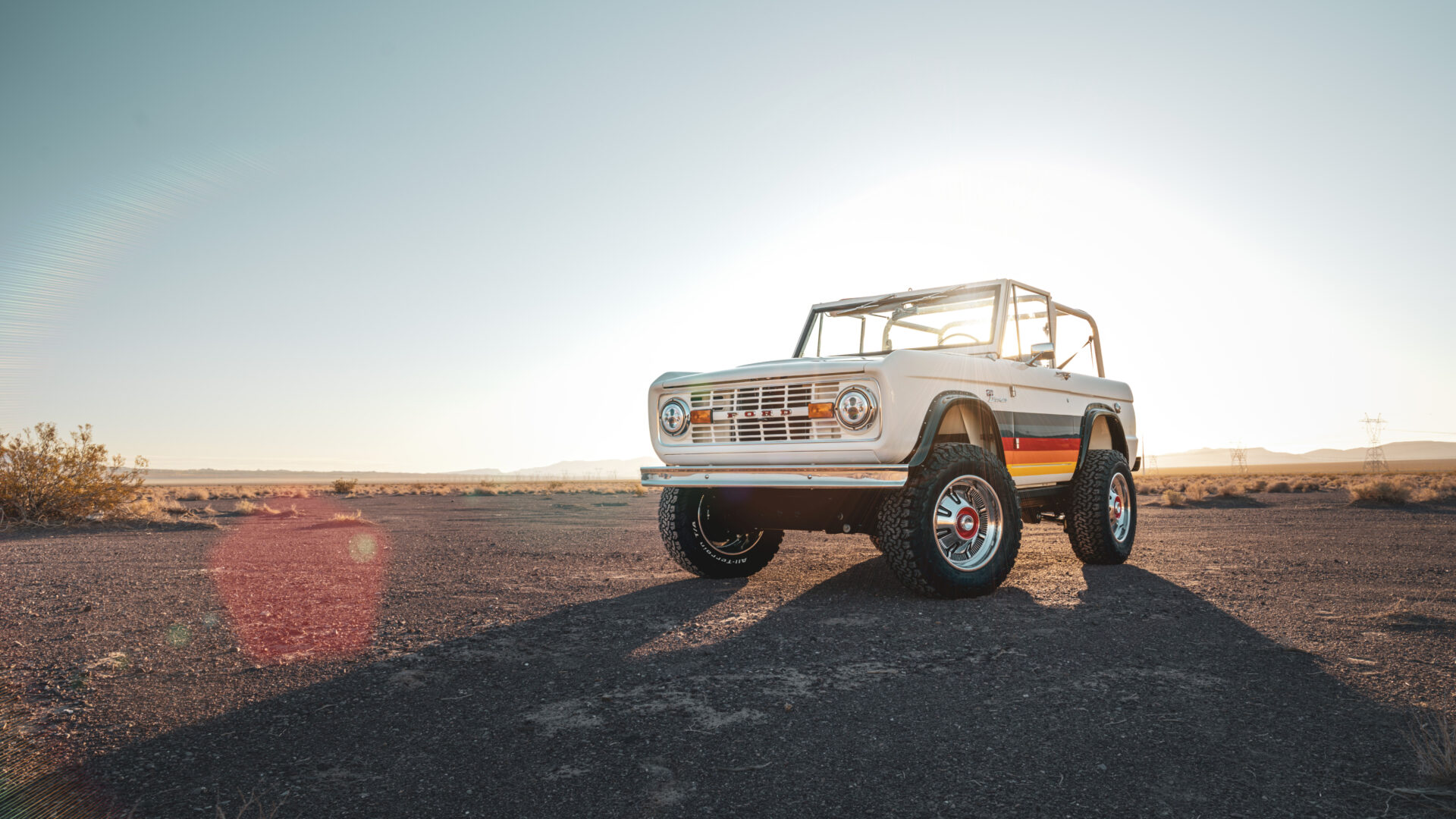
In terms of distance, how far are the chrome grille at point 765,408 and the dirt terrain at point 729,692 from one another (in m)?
1.21

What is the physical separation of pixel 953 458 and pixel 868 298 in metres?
2.66

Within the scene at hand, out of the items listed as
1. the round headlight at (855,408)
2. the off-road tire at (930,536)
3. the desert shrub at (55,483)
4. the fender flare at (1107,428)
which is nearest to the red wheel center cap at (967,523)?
the off-road tire at (930,536)

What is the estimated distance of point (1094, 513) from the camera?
7.03 m

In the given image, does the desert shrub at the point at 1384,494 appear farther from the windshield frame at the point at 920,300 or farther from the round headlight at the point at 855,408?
the round headlight at the point at 855,408

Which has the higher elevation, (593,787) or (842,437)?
(842,437)

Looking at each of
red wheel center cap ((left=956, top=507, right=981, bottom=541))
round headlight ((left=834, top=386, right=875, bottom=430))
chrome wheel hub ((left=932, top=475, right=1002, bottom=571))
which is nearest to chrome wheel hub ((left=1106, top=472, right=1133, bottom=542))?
chrome wheel hub ((left=932, top=475, right=1002, bottom=571))

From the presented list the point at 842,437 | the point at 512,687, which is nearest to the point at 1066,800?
the point at 512,687

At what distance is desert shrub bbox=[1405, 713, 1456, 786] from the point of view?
7.50 ft

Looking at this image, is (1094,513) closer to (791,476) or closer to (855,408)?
(855,408)

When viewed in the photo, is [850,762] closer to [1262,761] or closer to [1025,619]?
[1262,761]

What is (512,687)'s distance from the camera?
11.4 feet

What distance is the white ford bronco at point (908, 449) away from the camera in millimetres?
5102

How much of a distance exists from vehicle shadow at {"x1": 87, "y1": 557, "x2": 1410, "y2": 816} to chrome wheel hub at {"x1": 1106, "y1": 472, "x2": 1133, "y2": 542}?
3.22 metres

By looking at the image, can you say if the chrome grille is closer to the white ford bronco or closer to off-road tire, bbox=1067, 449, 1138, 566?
the white ford bronco
